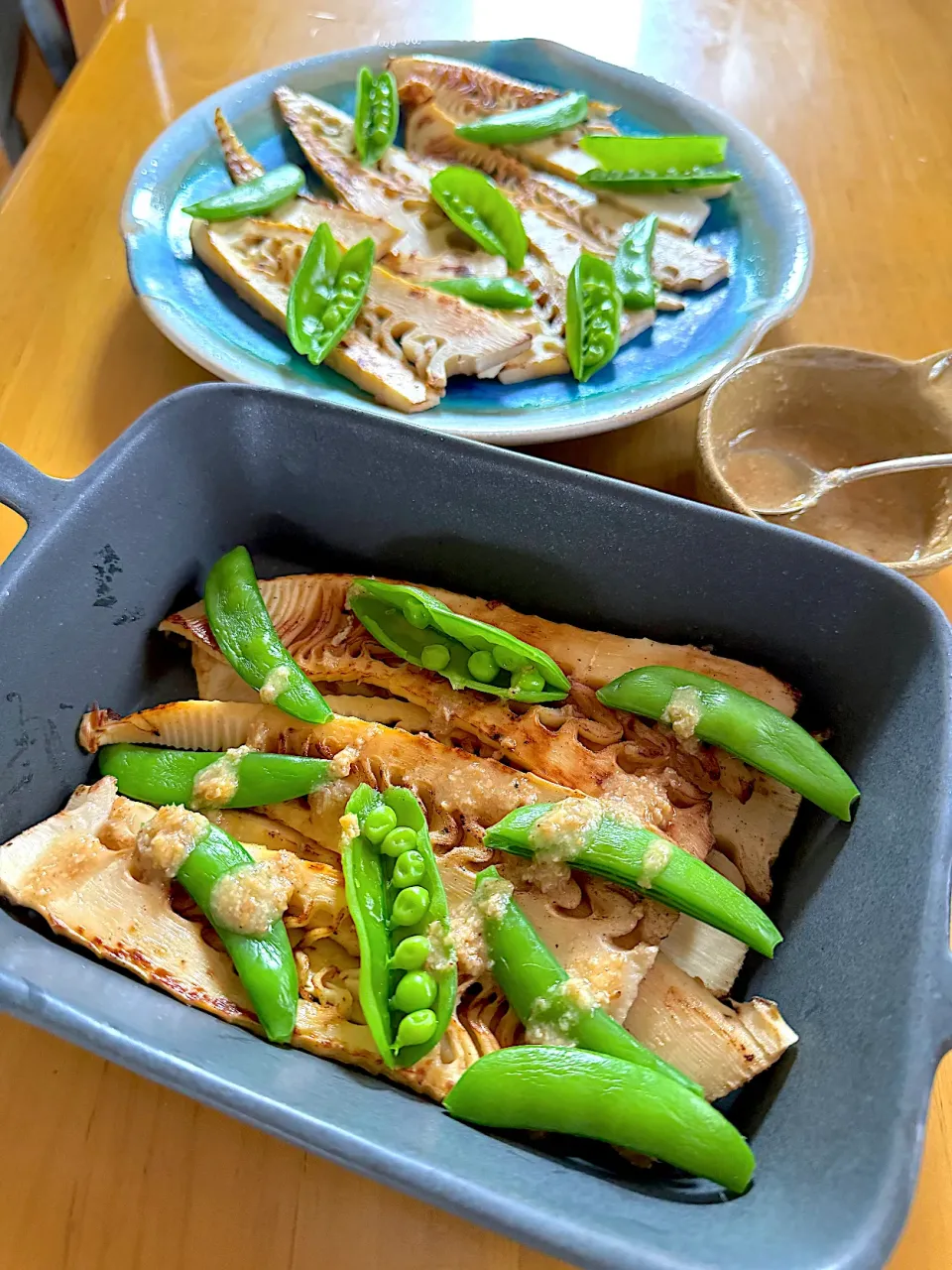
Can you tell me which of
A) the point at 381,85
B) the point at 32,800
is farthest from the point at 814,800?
the point at 381,85

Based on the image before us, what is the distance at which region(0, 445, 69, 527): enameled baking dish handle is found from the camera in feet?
2.87

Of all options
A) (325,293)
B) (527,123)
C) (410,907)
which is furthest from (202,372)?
(410,907)

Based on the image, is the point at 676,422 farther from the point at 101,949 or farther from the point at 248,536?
the point at 101,949

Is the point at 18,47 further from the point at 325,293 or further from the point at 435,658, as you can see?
the point at 435,658

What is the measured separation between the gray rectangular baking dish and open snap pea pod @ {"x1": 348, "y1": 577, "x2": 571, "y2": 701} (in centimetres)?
7

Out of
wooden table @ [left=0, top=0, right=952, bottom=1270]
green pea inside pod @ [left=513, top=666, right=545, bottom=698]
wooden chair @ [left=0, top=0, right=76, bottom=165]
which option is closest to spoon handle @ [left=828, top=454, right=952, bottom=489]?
wooden table @ [left=0, top=0, right=952, bottom=1270]

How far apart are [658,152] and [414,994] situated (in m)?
1.52

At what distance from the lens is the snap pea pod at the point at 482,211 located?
149cm

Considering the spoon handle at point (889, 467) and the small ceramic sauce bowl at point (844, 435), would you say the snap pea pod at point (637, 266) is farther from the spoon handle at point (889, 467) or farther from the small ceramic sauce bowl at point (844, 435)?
the spoon handle at point (889, 467)

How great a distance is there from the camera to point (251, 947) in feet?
2.57

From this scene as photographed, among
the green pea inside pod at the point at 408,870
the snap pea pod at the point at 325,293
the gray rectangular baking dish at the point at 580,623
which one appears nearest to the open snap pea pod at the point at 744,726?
the gray rectangular baking dish at the point at 580,623

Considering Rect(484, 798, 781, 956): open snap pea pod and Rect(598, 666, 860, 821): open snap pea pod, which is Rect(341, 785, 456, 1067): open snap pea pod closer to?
Rect(484, 798, 781, 956): open snap pea pod

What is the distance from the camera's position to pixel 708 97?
2.05m

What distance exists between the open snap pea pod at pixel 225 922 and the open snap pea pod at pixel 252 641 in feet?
0.48
